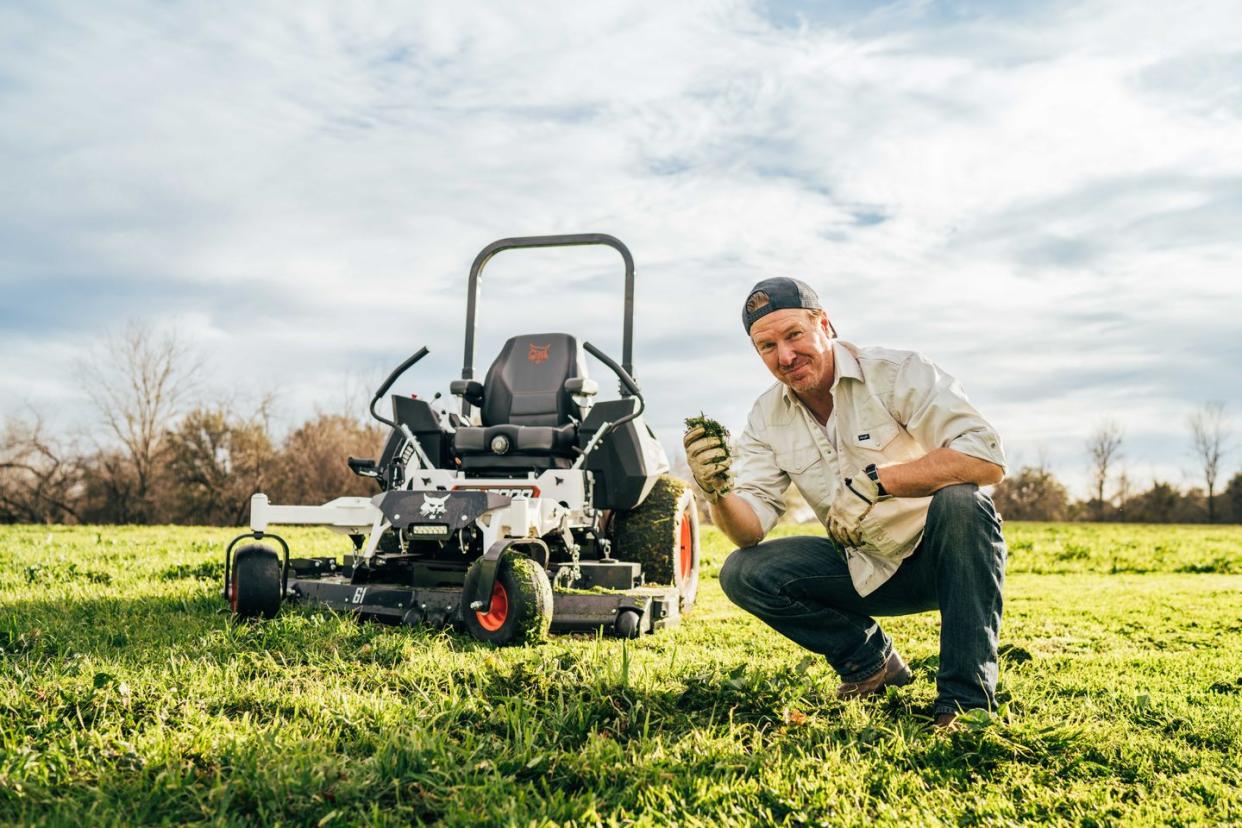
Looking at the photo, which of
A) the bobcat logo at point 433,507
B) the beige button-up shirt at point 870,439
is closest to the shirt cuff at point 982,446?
the beige button-up shirt at point 870,439

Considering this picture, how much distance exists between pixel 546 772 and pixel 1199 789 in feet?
5.74

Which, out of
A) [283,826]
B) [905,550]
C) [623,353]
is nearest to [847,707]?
[905,550]

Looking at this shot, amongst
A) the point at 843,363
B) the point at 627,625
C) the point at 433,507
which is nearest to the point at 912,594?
the point at 843,363

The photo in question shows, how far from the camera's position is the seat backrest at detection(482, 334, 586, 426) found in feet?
22.3

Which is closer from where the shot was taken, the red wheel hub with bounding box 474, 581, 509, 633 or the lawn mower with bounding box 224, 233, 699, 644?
the red wheel hub with bounding box 474, 581, 509, 633

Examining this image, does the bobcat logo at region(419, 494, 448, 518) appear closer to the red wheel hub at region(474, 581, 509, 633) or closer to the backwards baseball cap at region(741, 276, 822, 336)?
the red wheel hub at region(474, 581, 509, 633)

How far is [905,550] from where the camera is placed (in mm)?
3453

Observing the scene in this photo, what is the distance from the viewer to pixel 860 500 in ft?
11.1

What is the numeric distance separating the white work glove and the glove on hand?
38 centimetres

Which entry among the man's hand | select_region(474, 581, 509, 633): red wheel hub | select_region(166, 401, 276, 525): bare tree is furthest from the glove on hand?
select_region(166, 401, 276, 525): bare tree

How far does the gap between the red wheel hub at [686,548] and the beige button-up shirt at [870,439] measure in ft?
9.56

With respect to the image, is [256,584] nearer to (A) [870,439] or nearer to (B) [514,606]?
(B) [514,606]

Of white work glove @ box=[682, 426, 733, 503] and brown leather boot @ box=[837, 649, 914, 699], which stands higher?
white work glove @ box=[682, 426, 733, 503]

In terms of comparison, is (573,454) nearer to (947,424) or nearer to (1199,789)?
(947,424)
